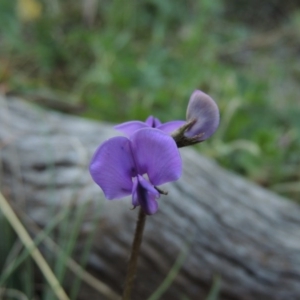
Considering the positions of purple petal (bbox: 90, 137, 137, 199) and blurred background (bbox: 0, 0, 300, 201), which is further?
blurred background (bbox: 0, 0, 300, 201)

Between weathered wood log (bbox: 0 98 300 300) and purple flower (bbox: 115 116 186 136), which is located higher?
purple flower (bbox: 115 116 186 136)

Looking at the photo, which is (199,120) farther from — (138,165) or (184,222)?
(184,222)

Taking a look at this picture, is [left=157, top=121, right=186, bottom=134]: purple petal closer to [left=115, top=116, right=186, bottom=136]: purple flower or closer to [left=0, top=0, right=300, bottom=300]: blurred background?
[left=115, top=116, right=186, bottom=136]: purple flower

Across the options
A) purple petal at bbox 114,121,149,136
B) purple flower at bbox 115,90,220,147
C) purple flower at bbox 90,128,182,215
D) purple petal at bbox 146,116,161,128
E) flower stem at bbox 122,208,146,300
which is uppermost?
purple flower at bbox 115,90,220,147

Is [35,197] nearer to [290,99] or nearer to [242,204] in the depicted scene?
[242,204]

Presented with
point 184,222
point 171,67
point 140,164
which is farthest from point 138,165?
point 171,67

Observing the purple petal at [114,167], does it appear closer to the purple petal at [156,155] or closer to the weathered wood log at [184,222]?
the purple petal at [156,155]

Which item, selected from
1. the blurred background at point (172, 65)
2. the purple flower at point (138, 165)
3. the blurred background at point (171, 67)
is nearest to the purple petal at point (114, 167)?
the purple flower at point (138, 165)

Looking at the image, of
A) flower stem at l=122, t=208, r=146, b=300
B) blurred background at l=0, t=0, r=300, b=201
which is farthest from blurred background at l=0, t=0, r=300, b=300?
flower stem at l=122, t=208, r=146, b=300

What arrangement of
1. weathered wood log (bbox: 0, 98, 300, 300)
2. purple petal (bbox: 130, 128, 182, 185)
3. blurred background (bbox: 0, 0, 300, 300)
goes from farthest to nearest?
blurred background (bbox: 0, 0, 300, 300)
weathered wood log (bbox: 0, 98, 300, 300)
purple petal (bbox: 130, 128, 182, 185)
